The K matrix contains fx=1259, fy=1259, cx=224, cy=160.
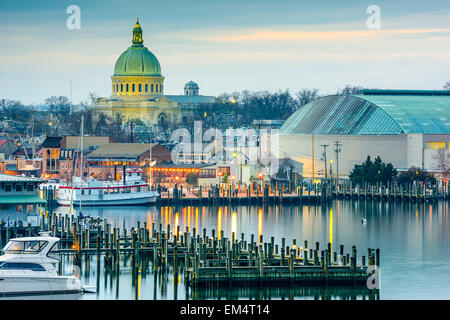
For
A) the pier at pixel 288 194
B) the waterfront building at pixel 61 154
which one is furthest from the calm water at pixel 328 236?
the waterfront building at pixel 61 154

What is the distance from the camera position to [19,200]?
56500 millimetres

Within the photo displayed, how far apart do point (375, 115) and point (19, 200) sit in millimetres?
52848

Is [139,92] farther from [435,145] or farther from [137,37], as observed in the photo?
[435,145]

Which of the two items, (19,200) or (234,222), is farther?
(234,222)

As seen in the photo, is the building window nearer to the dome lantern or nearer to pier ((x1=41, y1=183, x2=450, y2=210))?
pier ((x1=41, y1=183, x2=450, y2=210))

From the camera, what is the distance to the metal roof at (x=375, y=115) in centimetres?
10206

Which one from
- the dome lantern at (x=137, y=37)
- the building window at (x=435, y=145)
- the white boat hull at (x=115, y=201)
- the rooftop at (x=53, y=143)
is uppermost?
the dome lantern at (x=137, y=37)

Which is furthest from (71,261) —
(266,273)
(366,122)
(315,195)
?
(366,122)

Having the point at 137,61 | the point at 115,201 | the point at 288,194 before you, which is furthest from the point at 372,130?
the point at 137,61

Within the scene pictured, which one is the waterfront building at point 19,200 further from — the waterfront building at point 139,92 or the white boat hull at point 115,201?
the waterfront building at point 139,92

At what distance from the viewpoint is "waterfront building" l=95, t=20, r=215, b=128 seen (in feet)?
616

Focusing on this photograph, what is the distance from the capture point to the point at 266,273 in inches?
1768

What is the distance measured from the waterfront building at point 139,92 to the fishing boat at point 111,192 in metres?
103
